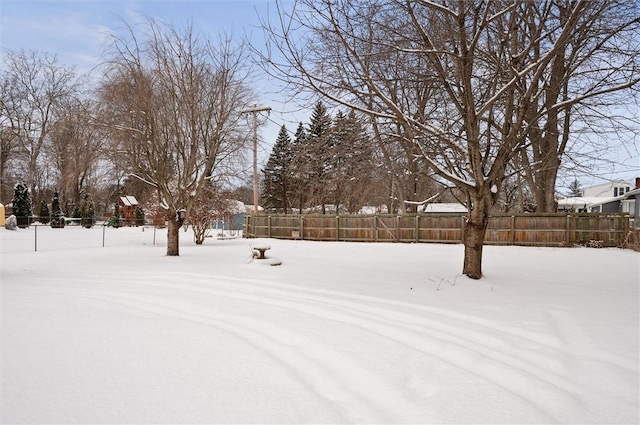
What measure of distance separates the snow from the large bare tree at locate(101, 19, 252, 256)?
4.76 meters

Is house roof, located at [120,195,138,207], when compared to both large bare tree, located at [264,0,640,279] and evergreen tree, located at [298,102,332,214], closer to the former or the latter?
evergreen tree, located at [298,102,332,214]

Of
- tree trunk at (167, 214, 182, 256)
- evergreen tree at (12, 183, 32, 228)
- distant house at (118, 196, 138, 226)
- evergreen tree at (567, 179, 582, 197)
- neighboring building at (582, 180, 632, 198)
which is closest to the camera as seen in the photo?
neighboring building at (582, 180, 632, 198)

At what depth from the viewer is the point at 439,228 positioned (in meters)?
17.7

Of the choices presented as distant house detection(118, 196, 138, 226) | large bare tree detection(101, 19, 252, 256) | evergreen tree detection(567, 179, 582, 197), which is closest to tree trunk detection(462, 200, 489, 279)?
evergreen tree detection(567, 179, 582, 197)

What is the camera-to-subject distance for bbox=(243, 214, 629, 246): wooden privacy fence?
50.5 ft

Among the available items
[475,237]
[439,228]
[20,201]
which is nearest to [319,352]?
[475,237]

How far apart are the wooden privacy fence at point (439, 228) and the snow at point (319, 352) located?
9766mm

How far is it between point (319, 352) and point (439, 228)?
1551 centimetres

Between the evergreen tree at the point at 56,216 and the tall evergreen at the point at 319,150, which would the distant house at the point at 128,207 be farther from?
the tall evergreen at the point at 319,150

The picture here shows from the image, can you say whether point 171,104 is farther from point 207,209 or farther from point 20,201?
point 20,201

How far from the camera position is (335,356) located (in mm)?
3186

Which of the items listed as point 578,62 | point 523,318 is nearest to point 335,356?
point 523,318

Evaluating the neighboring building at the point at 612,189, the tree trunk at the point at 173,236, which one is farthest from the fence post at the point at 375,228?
the tree trunk at the point at 173,236

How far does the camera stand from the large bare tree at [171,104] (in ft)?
32.6
